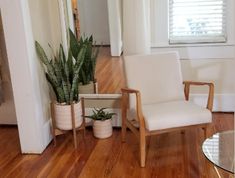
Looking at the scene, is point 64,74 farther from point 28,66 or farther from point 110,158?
point 110,158

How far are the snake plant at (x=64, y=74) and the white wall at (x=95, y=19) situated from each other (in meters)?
0.36

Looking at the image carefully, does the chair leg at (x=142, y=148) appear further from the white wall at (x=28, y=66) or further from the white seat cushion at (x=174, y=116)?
the white wall at (x=28, y=66)

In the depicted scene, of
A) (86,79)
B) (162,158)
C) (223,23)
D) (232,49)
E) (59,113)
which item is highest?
(223,23)

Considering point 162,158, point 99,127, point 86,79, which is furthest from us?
point 86,79

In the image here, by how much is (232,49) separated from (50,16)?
1.84 metres

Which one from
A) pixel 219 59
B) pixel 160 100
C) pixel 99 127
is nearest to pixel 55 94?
pixel 99 127

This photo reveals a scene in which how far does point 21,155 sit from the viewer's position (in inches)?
125

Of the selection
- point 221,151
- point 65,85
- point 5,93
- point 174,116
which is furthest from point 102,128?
point 221,151

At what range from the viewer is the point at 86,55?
344 cm

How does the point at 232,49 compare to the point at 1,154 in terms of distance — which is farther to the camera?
the point at 232,49

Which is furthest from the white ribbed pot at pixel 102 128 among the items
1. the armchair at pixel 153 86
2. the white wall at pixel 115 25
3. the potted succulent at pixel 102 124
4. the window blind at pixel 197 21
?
the window blind at pixel 197 21

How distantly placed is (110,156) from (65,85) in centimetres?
74

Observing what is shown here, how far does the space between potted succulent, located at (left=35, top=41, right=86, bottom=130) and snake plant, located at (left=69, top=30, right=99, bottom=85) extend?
185 mm

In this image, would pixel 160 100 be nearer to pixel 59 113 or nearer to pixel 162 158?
pixel 162 158
